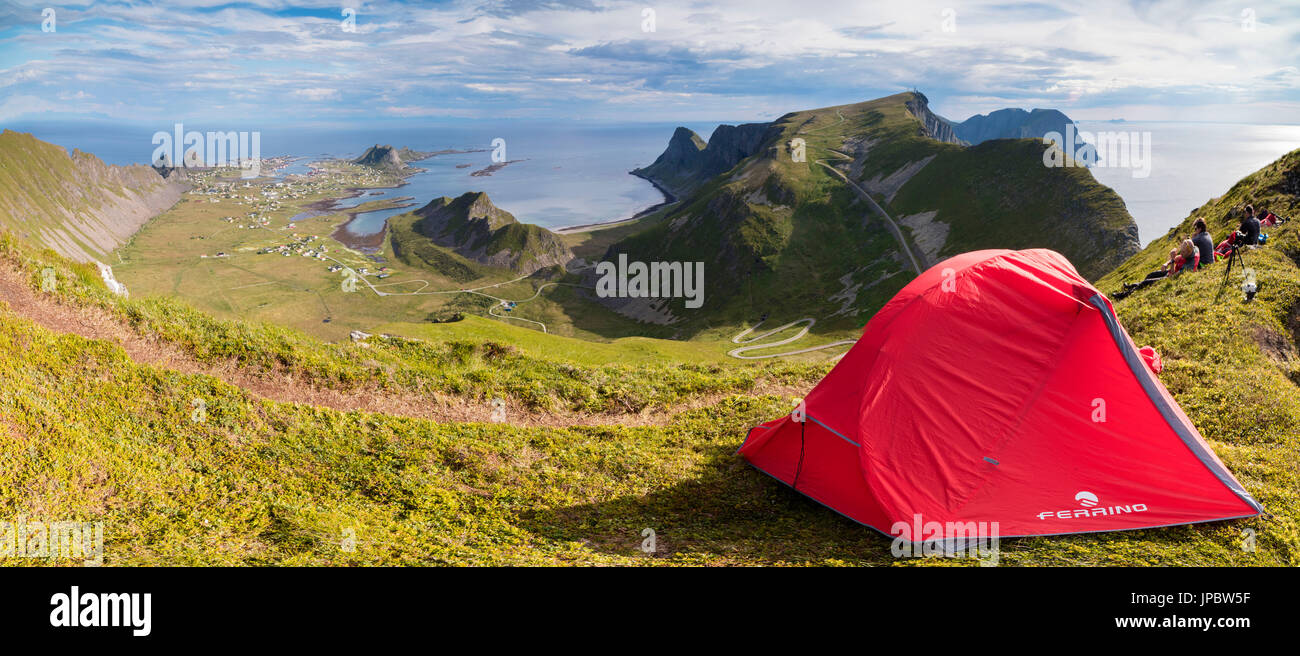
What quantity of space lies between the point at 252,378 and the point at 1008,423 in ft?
67.3

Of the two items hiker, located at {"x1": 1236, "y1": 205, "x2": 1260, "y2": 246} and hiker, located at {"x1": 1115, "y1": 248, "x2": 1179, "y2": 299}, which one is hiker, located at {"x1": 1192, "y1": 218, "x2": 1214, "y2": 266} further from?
hiker, located at {"x1": 1236, "y1": 205, "x2": 1260, "y2": 246}

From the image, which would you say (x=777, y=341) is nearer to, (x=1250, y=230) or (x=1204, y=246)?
(x=1204, y=246)

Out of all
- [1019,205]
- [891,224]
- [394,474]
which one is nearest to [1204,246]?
[394,474]

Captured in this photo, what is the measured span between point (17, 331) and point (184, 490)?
7.00m

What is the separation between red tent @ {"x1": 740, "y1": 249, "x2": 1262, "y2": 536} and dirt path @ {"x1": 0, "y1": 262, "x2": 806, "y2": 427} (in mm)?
7864

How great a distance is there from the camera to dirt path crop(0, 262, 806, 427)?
16.1 metres

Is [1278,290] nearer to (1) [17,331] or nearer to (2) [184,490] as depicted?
(2) [184,490]

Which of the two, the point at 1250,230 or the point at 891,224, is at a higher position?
the point at 891,224

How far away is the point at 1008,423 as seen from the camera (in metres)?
12.5

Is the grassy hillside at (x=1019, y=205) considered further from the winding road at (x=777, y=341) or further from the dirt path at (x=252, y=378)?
the dirt path at (x=252, y=378)

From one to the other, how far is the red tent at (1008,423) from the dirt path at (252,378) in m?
7.86
